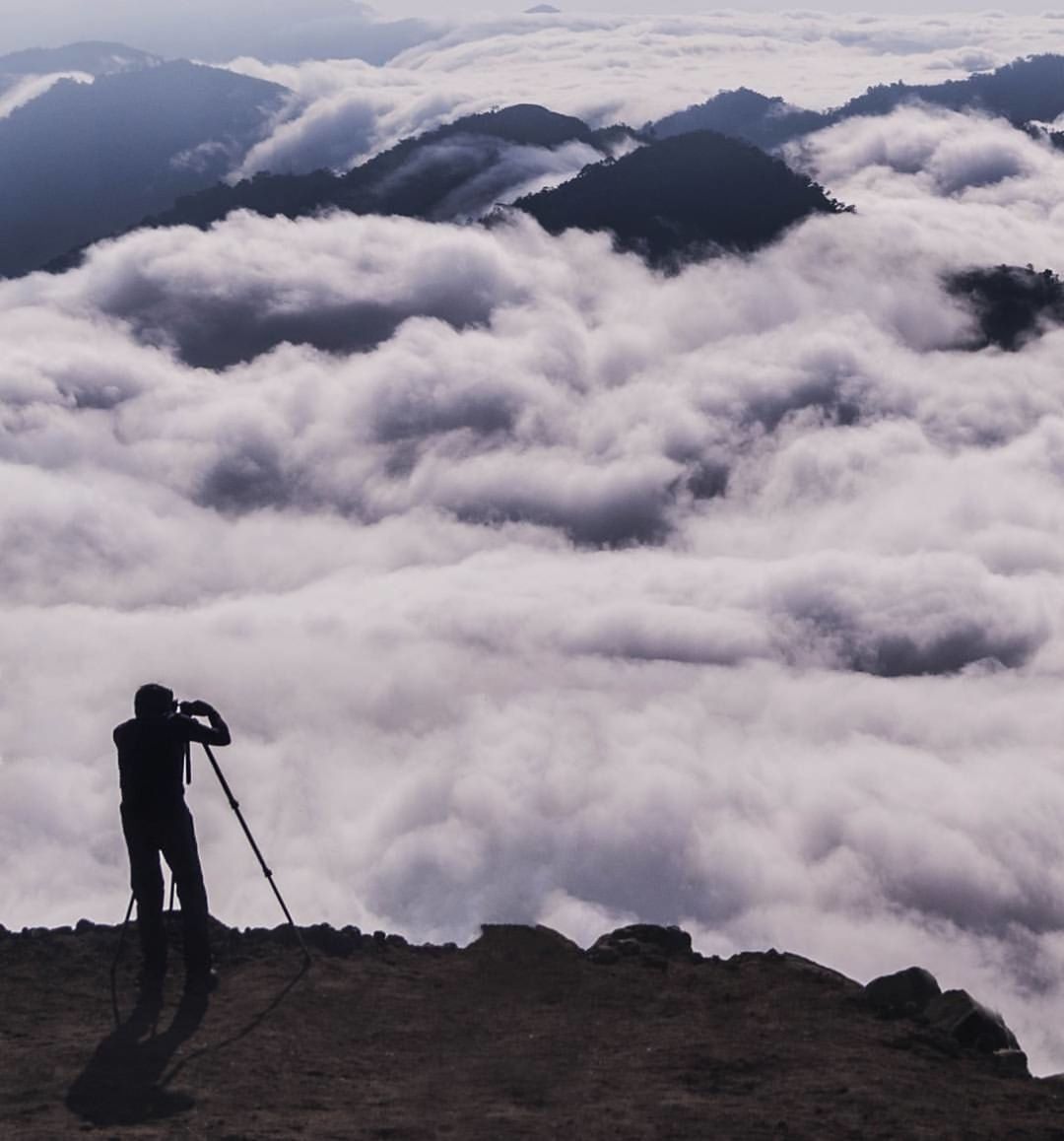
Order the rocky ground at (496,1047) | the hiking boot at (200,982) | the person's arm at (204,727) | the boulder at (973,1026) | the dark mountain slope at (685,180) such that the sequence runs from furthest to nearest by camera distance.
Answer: the dark mountain slope at (685,180), the hiking boot at (200,982), the person's arm at (204,727), the boulder at (973,1026), the rocky ground at (496,1047)

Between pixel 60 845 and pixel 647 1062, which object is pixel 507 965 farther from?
pixel 60 845

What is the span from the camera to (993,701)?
168 meters

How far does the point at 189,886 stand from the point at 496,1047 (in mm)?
3489

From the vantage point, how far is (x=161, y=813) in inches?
542

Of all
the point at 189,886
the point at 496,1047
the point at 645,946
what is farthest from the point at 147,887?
the point at 645,946

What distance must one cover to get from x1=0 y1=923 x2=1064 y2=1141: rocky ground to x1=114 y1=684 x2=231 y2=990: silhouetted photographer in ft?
2.02

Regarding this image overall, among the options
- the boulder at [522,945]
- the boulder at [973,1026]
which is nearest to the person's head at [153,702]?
the boulder at [522,945]

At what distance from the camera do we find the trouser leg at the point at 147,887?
544 inches

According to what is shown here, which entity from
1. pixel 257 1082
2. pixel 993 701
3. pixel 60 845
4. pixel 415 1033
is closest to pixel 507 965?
pixel 415 1033

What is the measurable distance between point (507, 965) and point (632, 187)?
18026 cm

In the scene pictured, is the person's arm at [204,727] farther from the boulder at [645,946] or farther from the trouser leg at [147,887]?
the boulder at [645,946]

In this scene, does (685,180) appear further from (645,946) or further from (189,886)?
(189,886)

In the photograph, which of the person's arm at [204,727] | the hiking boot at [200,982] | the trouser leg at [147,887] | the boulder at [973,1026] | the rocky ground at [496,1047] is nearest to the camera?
the rocky ground at [496,1047]

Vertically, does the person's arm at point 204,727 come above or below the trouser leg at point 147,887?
above
